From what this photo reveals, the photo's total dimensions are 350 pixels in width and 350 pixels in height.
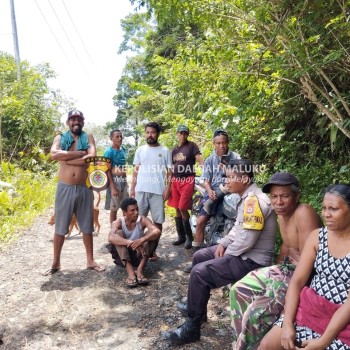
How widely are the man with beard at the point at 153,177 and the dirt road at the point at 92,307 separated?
75 cm

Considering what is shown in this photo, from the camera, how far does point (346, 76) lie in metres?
4.51

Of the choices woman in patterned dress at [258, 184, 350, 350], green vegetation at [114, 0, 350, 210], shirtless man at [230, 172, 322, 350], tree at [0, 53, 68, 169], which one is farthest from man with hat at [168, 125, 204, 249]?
tree at [0, 53, 68, 169]

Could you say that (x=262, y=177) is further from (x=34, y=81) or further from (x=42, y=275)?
(x=34, y=81)

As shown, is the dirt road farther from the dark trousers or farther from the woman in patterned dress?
the woman in patterned dress

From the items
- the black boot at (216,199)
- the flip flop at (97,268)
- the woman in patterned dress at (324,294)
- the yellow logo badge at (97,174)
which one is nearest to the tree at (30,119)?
the yellow logo badge at (97,174)

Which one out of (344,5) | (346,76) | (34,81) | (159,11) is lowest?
(346,76)

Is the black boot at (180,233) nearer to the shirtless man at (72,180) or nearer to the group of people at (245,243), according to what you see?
the group of people at (245,243)

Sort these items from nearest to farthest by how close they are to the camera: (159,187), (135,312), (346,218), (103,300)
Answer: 1. (346,218)
2. (135,312)
3. (103,300)
4. (159,187)

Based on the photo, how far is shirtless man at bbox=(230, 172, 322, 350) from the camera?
2.30 m

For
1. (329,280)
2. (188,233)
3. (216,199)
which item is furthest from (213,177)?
(329,280)

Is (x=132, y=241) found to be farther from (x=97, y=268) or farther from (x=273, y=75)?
(x=273, y=75)

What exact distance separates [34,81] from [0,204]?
21.7ft

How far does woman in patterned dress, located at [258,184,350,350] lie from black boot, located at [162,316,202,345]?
80 cm

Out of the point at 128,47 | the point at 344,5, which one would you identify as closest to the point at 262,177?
the point at 344,5
